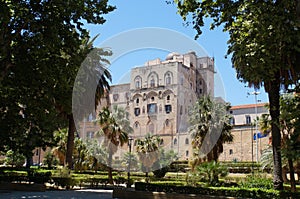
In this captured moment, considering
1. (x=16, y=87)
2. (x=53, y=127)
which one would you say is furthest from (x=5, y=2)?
(x=53, y=127)

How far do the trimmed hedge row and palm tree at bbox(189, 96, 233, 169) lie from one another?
12.3 meters

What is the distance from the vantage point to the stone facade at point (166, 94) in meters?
57.3

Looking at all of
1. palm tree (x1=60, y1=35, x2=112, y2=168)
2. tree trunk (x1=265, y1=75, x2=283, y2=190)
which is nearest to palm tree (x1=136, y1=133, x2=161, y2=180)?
palm tree (x1=60, y1=35, x2=112, y2=168)

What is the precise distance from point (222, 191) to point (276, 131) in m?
3.54

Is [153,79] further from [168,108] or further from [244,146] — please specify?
[244,146]

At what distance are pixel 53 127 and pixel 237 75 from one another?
10.8 m

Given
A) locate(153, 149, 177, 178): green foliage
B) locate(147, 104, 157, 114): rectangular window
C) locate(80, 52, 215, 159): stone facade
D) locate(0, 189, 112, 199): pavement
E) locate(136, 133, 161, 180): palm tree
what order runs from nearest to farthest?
locate(0, 189, 112, 199): pavement < locate(153, 149, 177, 178): green foliage < locate(136, 133, 161, 180): palm tree < locate(80, 52, 215, 159): stone facade < locate(147, 104, 157, 114): rectangular window

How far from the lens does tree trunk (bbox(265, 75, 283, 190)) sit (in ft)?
44.7

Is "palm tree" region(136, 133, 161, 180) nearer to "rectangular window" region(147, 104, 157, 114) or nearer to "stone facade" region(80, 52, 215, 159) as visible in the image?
"stone facade" region(80, 52, 215, 159)

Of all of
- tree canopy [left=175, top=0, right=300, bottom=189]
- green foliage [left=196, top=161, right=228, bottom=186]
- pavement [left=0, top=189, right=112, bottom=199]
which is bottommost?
pavement [left=0, top=189, right=112, bottom=199]

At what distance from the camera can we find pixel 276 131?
14.3m

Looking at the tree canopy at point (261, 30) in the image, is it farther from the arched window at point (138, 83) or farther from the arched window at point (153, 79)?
the arched window at point (138, 83)

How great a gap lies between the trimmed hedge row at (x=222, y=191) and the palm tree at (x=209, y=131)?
40.2ft

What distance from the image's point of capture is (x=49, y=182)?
21.4m
